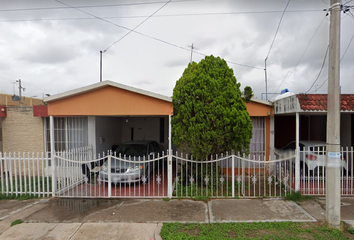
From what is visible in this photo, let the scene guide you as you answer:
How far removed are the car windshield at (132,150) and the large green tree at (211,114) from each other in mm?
2221

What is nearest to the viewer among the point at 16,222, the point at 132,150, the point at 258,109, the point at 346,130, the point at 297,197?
the point at 16,222

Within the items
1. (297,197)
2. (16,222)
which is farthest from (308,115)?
(16,222)

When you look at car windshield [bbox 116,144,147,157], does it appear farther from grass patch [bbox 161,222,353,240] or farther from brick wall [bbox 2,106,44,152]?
grass patch [bbox 161,222,353,240]

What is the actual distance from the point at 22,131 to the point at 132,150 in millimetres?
4345

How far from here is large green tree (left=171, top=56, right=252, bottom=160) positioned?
6.20 m

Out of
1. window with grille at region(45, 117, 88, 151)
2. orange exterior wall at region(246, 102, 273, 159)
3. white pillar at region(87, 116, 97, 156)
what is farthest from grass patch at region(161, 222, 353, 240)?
window with grille at region(45, 117, 88, 151)

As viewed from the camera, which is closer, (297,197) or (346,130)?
(297,197)

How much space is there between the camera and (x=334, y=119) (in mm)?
4410

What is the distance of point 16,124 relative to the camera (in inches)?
332

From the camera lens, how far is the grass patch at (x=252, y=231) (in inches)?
160

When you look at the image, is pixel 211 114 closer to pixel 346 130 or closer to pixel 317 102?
pixel 317 102

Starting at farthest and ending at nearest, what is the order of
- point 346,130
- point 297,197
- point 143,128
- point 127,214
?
point 143,128
point 346,130
point 297,197
point 127,214

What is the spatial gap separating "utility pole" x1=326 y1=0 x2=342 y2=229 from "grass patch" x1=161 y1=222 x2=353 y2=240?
0.35 m

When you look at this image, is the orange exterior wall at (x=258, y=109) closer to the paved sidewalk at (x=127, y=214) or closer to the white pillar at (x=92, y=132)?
the paved sidewalk at (x=127, y=214)
